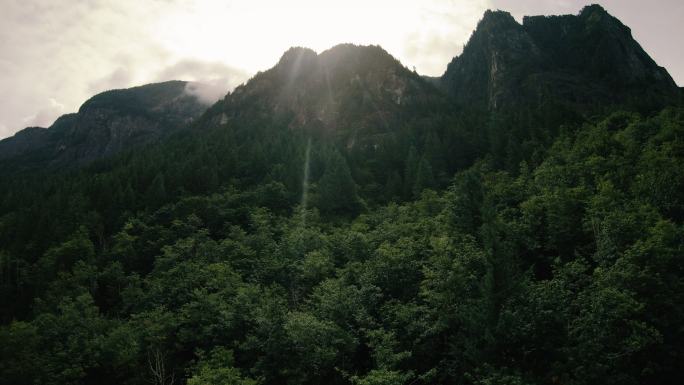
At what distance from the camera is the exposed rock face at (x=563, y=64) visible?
5787 inches

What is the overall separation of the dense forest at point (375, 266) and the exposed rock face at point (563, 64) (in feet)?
202

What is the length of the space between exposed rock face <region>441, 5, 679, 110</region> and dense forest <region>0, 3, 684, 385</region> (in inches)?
2423

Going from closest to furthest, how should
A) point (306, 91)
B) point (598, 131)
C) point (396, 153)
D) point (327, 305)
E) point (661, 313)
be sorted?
point (661, 313)
point (327, 305)
point (598, 131)
point (396, 153)
point (306, 91)

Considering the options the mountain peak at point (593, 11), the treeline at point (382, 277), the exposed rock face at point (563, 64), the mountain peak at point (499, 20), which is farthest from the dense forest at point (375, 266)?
the mountain peak at point (593, 11)

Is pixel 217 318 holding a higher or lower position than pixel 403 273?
lower

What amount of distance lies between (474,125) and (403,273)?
70.6 metres

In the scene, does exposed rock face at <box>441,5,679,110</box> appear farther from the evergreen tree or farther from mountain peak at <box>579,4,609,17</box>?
the evergreen tree

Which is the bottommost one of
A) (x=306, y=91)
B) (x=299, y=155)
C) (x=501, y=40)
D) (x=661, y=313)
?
(x=661, y=313)

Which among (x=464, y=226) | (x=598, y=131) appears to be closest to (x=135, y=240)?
(x=464, y=226)

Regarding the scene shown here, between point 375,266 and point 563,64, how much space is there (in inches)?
6577

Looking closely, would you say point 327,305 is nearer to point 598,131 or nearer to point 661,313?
point 661,313

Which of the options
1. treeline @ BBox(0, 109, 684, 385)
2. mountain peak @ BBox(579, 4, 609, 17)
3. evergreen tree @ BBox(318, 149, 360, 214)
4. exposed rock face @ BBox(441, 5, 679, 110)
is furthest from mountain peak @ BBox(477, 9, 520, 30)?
evergreen tree @ BBox(318, 149, 360, 214)

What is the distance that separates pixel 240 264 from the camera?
5753cm

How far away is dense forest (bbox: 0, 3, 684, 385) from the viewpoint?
29.5 metres
